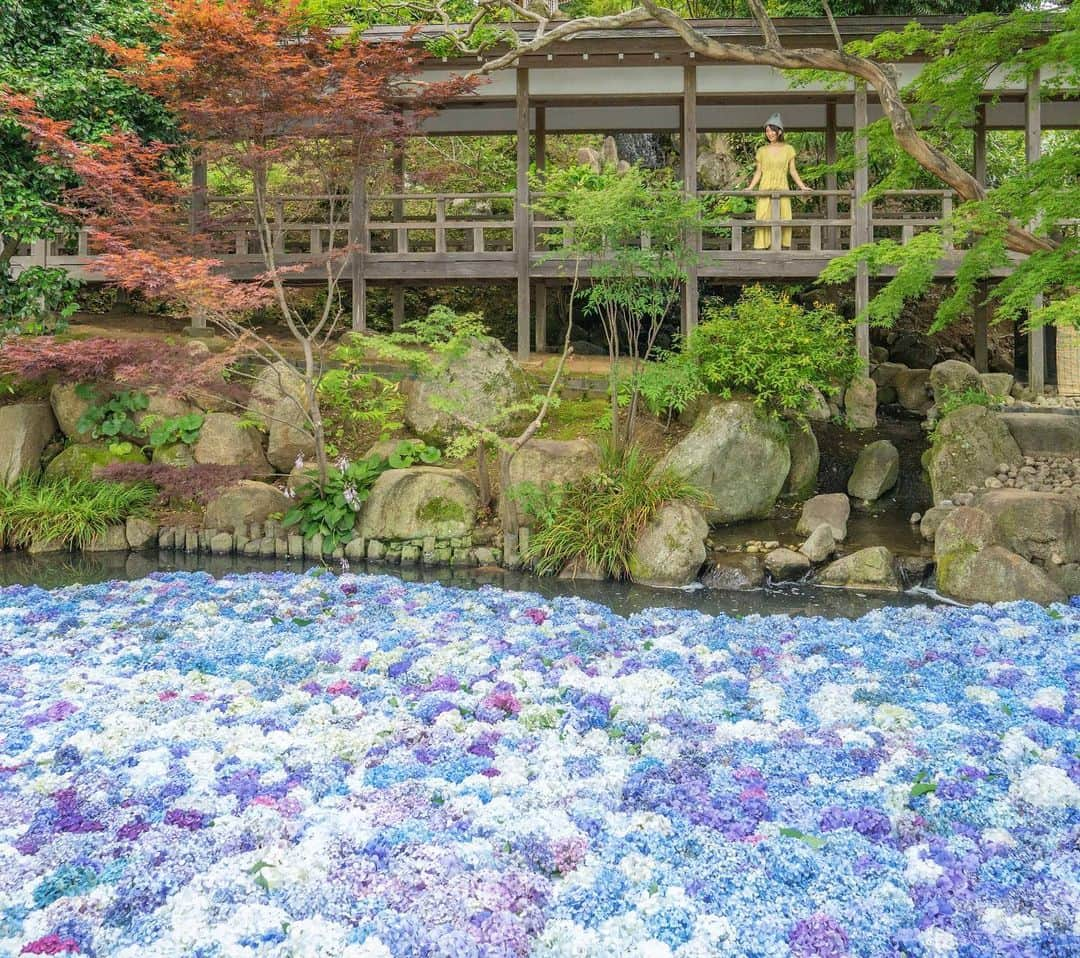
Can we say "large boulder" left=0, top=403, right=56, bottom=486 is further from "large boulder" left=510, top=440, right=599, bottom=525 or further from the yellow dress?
the yellow dress

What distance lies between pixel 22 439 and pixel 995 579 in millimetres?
10007

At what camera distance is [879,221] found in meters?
12.3

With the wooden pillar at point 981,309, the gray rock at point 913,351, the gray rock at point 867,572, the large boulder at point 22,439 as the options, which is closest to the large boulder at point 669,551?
the gray rock at point 867,572

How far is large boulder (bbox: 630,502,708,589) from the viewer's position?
8.48 m

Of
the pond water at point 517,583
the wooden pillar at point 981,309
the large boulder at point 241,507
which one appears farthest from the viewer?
the wooden pillar at point 981,309

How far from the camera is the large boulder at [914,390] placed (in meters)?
13.0

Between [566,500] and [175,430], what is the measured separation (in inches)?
182

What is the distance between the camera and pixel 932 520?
362 inches

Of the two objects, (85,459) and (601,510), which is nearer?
(601,510)

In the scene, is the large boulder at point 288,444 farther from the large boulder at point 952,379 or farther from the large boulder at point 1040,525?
the large boulder at point 952,379

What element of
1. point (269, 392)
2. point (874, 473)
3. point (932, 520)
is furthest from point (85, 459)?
point (932, 520)

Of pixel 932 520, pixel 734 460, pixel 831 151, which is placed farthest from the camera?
pixel 831 151

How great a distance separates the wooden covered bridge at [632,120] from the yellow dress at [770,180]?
23cm

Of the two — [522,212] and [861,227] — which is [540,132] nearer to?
[522,212]
